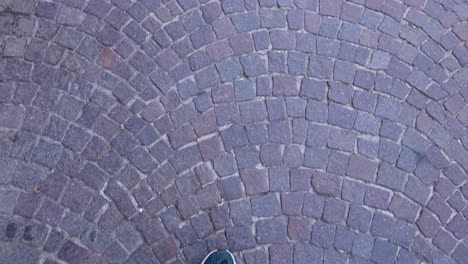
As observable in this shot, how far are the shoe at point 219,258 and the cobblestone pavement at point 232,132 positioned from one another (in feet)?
0.28

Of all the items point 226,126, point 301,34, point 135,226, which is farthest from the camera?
point 301,34

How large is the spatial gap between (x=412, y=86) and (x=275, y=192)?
145 centimetres

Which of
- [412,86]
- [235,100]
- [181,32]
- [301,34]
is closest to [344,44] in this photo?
[301,34]

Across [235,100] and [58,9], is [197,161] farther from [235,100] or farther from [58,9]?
[58,9]

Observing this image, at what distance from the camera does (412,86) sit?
4.53 meters

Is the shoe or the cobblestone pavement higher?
the cobblestone pavement

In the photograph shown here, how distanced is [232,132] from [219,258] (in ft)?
3.16

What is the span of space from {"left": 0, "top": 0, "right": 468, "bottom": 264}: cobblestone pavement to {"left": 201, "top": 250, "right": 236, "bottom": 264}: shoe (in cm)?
8

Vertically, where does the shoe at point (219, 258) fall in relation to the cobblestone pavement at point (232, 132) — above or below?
below

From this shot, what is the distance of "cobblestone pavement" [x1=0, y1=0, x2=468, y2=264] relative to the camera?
395 cm

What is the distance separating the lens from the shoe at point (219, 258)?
12.5 feet

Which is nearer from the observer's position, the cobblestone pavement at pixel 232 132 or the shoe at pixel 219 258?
the shoe at pixel 219 258

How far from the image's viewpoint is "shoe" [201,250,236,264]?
3.81 m

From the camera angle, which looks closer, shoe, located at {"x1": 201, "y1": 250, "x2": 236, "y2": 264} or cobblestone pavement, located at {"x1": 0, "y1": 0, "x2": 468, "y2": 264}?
shoe, located at {"x1": 201, "y1": 250, "x2": 236, "y2": 264}
